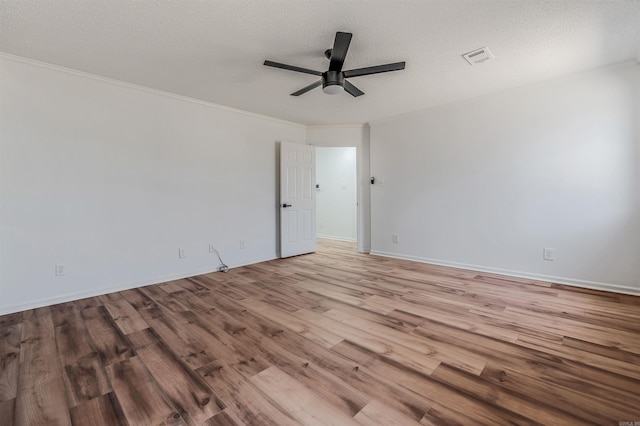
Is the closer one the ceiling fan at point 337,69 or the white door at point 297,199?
the ceiling fan at point 337,69

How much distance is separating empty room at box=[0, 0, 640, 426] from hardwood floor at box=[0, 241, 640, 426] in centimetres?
2

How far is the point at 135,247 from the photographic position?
346cm

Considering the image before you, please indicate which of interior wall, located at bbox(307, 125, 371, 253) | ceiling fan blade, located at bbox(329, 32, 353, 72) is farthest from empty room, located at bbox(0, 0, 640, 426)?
interior wall, located at bbox(307, 125, 371, 253)

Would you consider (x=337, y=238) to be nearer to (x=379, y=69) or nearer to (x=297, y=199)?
(x=297, y=199)

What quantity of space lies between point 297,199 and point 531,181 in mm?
3614

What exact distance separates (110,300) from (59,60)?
2.57m

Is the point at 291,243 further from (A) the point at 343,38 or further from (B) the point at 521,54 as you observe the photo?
(B) the point at 521,54

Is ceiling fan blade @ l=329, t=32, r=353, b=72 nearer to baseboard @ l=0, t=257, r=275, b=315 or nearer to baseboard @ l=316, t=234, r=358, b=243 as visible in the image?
baseboard @ l=0, t=257, r=275, b=315

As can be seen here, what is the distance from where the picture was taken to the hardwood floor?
142 cm

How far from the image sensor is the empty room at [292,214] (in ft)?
5.33

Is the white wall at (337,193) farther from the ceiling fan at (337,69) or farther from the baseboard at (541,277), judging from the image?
the ceiling fan at (337,69)

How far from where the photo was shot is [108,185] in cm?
326

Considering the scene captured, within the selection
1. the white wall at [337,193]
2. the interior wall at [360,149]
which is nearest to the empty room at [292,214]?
the interior wall at [360,149]

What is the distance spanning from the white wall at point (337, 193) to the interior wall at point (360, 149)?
132 cm
